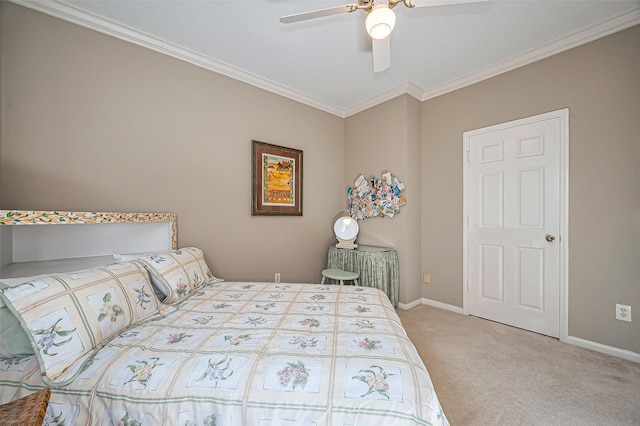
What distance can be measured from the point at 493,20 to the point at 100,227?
11.4 ft

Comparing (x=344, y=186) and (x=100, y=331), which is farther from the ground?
(x=344, y=186)

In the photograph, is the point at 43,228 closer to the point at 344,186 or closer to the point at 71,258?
the point at 71,258

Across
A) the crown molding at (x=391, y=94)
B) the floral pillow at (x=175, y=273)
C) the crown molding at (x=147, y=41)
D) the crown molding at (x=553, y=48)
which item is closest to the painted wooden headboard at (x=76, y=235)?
the floral pillow at (x=175, y=273)

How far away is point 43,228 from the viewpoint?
161cm

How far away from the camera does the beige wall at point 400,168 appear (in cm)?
293

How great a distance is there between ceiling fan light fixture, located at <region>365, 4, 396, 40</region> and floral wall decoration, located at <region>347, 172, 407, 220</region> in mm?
1881

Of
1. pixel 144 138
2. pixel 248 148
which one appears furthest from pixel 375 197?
pixel 144 138

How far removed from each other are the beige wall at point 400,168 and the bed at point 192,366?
1780 mm

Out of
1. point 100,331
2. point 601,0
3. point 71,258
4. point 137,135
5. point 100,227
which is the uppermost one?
point 601,0

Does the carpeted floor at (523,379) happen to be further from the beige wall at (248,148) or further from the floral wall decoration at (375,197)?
the floral wall decoration at (375,197)

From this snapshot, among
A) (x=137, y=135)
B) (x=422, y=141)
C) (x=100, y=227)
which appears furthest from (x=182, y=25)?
(x=422, y=141)

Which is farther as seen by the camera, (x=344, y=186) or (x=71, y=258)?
(x=344, y=186)

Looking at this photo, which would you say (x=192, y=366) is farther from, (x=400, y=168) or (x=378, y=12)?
(x=400, y=168)

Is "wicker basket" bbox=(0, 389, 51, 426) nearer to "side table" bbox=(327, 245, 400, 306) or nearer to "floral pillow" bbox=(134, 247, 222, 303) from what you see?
"floral pillow" bbox=(134, 247, 222, 303)
